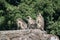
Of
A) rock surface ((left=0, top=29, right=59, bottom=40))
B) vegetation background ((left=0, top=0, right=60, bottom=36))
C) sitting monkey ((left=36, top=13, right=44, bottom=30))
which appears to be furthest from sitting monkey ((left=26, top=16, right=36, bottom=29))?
rock surface ((left=0, top=29, right=59, bottom=40))

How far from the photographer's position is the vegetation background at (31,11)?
1277 centimetres

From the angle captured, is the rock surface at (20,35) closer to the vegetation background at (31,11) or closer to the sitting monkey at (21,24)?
the sitting monkey at (21,24)

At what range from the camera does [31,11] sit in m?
13.0

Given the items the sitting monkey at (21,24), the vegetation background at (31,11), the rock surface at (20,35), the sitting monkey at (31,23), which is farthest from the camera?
the vegetation background at (31,11)

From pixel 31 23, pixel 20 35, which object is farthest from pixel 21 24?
pixel 20 35

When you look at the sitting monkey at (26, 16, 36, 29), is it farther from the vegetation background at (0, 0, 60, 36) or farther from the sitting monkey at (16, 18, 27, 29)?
the vegetation background at (0, 0, 60, 36)

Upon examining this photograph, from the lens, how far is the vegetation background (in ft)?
41.9

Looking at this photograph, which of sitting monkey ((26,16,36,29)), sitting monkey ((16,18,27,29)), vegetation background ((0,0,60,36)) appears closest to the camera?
sitting monkey ((26,16,36,29))

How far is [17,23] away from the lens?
12141 millimetres

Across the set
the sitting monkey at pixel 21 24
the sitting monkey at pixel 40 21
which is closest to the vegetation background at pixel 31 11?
the sitting monkey at pixel 40 21

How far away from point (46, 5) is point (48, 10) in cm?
36

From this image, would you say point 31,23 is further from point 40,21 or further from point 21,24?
point 40,21

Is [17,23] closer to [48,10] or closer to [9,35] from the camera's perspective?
Answer: [48,10]

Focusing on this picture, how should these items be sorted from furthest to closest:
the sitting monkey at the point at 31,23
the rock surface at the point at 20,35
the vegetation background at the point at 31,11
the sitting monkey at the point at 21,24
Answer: the vegetation background at the point at 31,11, the sitting monkey at the point at 21,24, the sitting monkey at the point at 31,23, the rock surface at the point at 20,35
